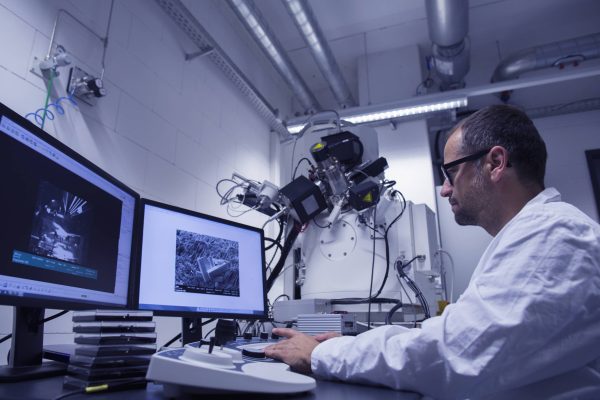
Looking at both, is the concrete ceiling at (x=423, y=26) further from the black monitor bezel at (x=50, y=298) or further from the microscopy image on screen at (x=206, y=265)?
the black monitor bezel at (x=50, y=298)

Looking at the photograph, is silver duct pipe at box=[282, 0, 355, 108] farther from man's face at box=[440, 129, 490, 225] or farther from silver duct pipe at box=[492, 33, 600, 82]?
man's face at box=[440, 129, 490, 225]

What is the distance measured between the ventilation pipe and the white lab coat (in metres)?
2.53

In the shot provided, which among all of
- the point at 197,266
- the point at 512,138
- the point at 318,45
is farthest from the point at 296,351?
the point at 318,45

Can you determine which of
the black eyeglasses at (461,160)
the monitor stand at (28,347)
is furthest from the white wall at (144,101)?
the black eyeglasses at (461,160)

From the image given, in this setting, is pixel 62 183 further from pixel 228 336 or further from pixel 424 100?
pixel 424 100

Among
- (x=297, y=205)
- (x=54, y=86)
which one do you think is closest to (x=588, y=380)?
(x=297, y=205)

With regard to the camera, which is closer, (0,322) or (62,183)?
(62,183)

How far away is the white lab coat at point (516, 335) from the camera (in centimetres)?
62

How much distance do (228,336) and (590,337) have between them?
634 millimetres

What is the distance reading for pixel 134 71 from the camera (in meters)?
2.02

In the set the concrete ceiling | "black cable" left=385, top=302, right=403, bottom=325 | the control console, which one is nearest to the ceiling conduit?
the concrete ceiling

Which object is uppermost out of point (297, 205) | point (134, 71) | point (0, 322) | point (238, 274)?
point (134, 71)

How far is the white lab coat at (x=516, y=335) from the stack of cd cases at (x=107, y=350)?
1.13 ft

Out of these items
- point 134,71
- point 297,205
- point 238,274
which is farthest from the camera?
point 134,71
